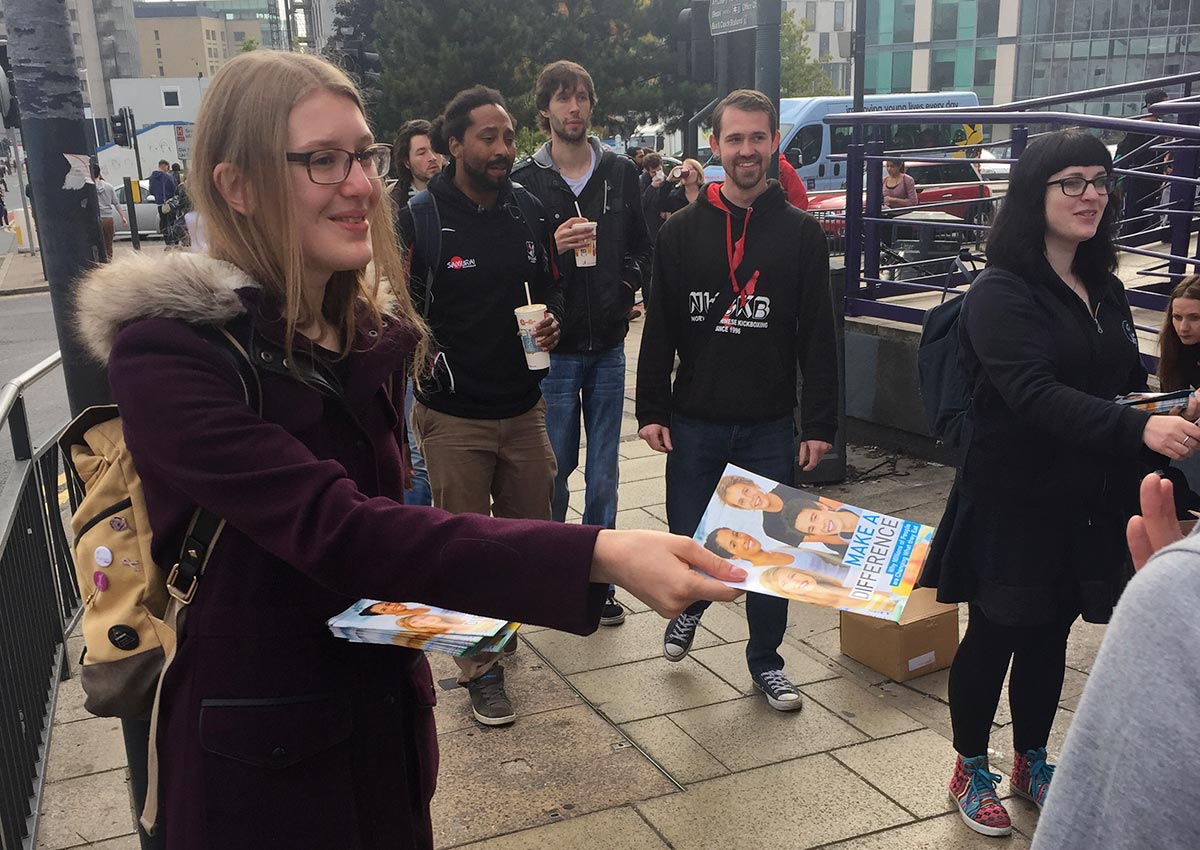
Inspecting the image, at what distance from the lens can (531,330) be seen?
4.01 meters

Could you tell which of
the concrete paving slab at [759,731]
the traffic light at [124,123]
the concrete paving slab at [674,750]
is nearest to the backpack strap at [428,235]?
the concrete paving slab at [674,750]

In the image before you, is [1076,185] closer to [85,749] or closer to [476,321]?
[476,321]

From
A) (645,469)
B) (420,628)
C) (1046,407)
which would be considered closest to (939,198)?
(645,469)

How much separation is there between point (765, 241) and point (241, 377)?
2.77 meters

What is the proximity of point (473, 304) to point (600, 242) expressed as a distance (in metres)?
1.03

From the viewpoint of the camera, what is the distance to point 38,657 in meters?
4.06

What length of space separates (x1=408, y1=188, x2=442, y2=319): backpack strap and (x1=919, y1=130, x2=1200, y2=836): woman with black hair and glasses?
74.4 inches

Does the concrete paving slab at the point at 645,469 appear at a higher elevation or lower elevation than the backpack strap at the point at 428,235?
lower

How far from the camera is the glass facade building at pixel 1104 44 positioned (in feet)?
173

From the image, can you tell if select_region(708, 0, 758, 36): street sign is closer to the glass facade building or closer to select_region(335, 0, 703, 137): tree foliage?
select_region(335, 0, 703, 137): tree foliage

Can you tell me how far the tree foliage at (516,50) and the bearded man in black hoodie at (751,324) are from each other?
75.5 ft

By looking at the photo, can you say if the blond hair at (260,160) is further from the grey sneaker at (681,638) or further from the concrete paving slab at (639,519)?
the concrete paving slab at (639,519)

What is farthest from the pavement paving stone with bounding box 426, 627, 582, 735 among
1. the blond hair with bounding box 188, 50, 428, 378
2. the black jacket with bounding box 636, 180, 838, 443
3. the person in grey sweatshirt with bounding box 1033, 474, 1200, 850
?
the person in grey sweatshirt with bounding box 1033, 474, 1200, 850

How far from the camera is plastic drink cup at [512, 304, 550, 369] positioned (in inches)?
157
